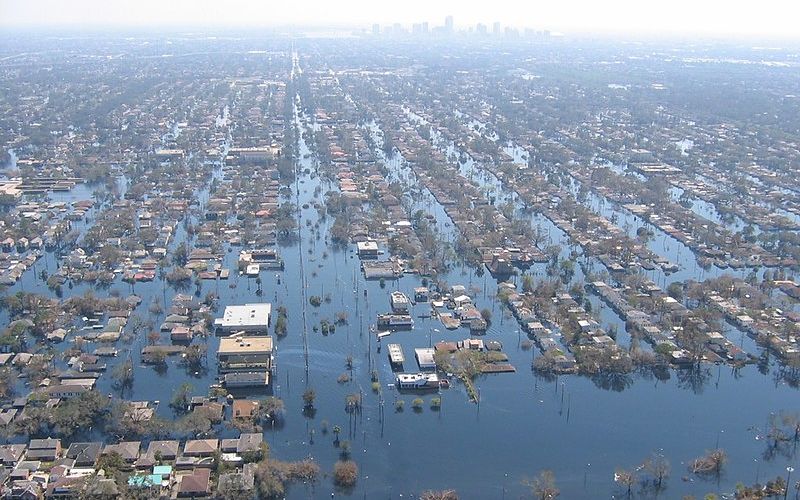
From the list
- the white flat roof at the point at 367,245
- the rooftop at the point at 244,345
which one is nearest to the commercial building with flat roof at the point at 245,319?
the rooftop at the point at 244,345

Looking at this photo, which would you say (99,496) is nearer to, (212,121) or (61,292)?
(61,292)

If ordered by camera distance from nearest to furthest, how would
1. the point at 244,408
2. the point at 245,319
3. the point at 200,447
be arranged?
the point at 200,447, the point at 244,408, the point at 245,319

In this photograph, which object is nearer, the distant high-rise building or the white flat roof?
the white flat roof

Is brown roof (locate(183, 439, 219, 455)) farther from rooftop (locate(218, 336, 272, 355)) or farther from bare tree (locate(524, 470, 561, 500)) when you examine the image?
bare tree (locate(524, 470, 561, 500))

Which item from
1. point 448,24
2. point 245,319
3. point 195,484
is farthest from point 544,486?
point 448,24

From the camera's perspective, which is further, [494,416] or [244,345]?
[244,345]

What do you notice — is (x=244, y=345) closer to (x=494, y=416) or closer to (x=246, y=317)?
(x=246, y=317)

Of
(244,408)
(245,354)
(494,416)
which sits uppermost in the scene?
(245,354)

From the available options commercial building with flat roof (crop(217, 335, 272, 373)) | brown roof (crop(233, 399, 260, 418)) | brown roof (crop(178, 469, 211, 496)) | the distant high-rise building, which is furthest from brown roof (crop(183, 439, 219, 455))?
the distant high-rise building

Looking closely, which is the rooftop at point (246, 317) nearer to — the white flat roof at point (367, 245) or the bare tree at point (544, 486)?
the white flat roof at point (367, 245)

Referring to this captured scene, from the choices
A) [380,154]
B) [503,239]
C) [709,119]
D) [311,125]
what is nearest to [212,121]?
[311,125]

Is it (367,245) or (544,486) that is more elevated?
(367,245)
